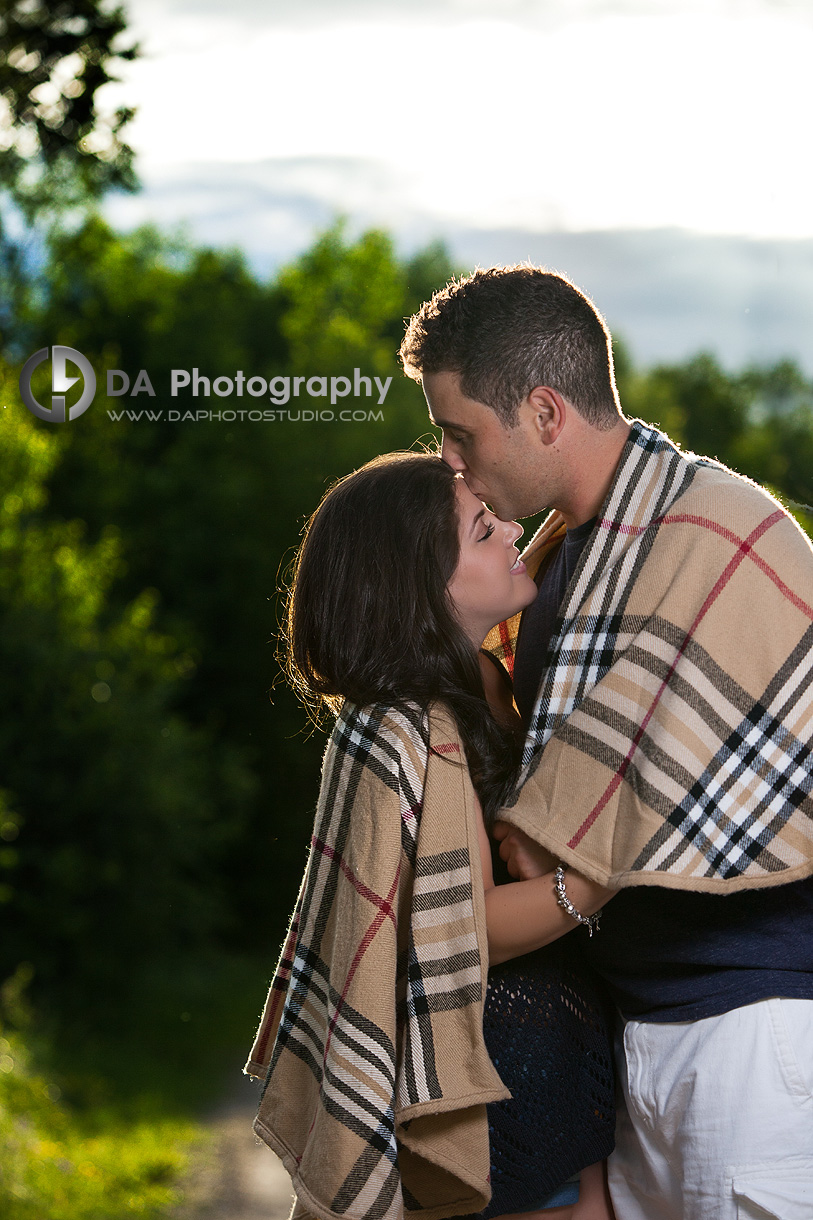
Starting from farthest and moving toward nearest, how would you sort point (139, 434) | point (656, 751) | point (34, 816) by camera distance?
point (139, 434) → point (34, 816) → point (656, 751)

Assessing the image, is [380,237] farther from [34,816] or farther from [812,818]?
[34,816]

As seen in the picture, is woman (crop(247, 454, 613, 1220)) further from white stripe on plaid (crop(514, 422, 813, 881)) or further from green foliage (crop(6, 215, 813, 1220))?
green foliage (crop(6, 215, 813, 1220))

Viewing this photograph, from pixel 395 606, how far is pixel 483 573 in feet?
0.35

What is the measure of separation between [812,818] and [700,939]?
0.17 meters

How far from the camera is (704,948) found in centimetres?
111

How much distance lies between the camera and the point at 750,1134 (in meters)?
1.07

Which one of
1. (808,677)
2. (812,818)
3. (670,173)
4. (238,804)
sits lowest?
(238,804)

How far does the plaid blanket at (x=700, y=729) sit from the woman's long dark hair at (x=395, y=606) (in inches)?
Answer: 4.1

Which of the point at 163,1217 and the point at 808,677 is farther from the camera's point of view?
the point at 163,1217

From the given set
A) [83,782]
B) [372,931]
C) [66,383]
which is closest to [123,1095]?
[83,782]

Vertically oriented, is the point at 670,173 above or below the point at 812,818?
above

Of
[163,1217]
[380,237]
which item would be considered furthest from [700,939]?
[163,1217]

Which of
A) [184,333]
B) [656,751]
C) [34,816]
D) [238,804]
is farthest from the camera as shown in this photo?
[238,804]

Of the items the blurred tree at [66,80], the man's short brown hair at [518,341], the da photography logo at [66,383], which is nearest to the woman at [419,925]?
the man's short brown hair at [518,341]
